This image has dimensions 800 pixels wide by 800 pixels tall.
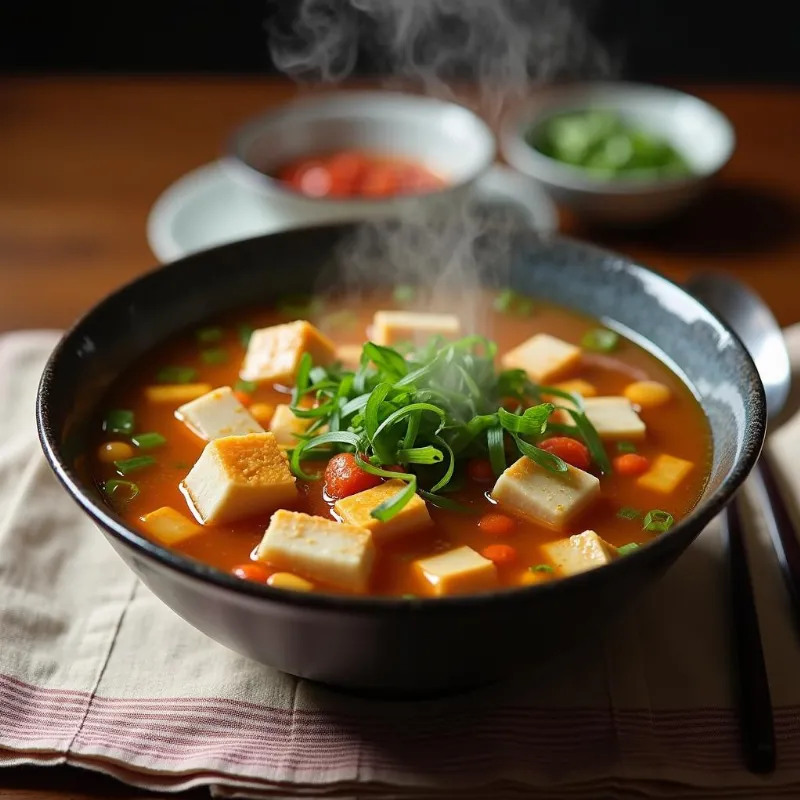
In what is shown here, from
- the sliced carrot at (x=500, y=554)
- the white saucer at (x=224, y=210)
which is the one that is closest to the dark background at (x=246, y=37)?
the white saucer at (x=224, y=210)

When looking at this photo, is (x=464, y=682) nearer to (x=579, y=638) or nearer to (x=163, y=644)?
(x=579, y=638)

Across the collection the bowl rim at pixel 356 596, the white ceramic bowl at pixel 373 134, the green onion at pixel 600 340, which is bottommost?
the white ceramic bowl at pixel 373 134

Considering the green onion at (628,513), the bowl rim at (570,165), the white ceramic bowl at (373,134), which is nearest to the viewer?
the green onion at (628,513)

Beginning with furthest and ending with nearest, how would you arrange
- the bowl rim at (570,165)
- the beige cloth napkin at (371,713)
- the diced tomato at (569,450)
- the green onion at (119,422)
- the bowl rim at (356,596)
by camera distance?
the bowl rim at (570,165) < the green onion at (119,422) < the diced tomato at (569,450) < the beige cloth napkin at (371,713) < the bowl rim at (356,596)

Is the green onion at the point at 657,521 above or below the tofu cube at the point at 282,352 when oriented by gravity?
above

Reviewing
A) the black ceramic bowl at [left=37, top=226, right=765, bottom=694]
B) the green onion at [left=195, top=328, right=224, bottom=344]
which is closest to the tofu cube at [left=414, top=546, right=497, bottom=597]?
the black ceramic bowl at [left=37, top=226, right=765, bottom=694]

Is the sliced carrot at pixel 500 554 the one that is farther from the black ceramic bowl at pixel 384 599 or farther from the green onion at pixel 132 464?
the green onion at pixel 132 464

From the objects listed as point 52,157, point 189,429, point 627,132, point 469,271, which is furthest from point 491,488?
point 52,157

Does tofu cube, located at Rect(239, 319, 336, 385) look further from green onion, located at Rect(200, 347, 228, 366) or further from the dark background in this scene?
the dark background

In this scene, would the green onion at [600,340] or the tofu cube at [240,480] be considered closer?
the tofu cube at [240,480]
